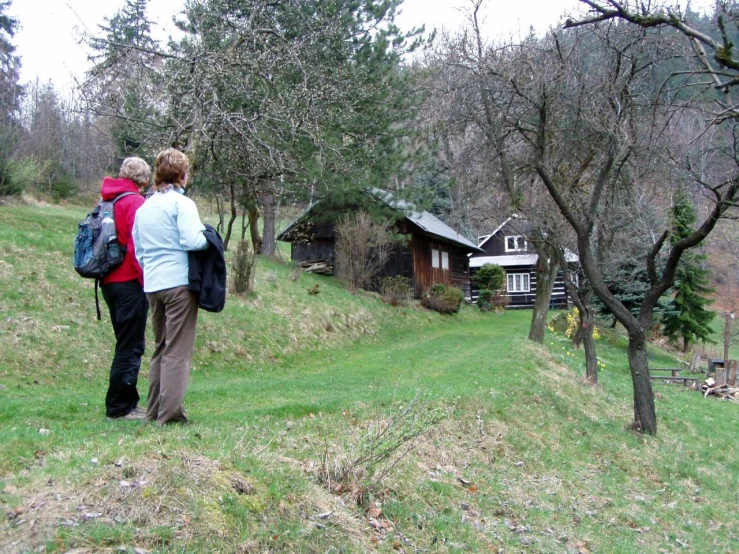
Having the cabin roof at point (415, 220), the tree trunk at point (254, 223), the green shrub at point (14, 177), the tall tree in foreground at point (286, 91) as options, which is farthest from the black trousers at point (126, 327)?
the green shrub at point (14, 177)

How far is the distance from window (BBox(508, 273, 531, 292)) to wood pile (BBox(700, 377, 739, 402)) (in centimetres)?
2897

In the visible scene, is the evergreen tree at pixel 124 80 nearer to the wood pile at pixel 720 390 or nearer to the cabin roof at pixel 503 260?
the wood pile at pixel 720 390

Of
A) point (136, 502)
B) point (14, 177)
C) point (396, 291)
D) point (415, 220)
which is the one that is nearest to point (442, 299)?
point (415, 220)

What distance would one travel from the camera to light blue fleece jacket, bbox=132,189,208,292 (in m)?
5.21

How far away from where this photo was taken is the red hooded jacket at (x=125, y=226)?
5.69m

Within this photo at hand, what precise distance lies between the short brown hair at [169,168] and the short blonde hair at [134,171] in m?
0.56

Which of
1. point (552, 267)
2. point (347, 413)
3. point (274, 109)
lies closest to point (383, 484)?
point (347, 413)

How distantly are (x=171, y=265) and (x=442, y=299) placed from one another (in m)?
25.0

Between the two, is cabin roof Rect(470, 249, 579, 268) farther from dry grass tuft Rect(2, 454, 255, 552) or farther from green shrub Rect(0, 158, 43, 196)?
dry grass tuft Rect(2, 454, 255, 552)

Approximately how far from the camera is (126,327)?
570 centimetres

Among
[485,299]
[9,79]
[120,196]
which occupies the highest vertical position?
[9,79]

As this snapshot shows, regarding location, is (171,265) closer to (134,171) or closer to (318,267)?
(134,171)

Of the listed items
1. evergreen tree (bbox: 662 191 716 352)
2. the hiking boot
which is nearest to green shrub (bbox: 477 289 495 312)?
evergreen tree (bbox: 662 191 716 352)

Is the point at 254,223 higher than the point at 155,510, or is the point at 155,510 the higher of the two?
the point at 254,223
